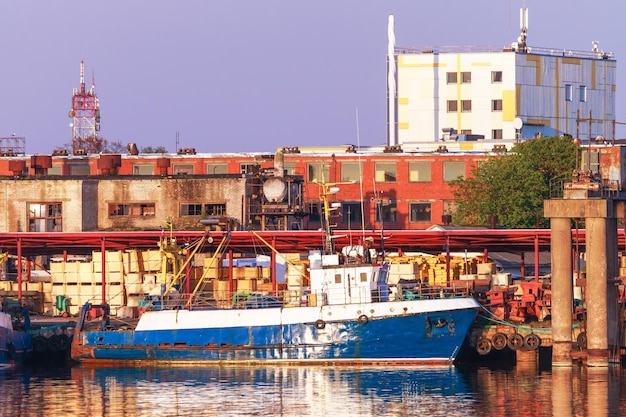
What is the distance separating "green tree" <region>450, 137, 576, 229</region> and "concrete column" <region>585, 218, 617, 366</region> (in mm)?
39639

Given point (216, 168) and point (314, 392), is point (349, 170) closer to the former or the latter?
point (216, 168)

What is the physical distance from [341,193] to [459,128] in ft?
98.1

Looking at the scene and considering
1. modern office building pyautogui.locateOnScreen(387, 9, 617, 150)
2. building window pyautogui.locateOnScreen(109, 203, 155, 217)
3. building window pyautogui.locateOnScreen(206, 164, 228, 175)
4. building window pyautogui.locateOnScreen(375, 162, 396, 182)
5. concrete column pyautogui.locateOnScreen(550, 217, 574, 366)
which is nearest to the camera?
concrete column pyautogui.locateOnScreen(550, 217, 574, 366)

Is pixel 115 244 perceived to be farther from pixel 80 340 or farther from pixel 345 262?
pixel 345 262

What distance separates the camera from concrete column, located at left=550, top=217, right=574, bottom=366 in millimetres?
61062

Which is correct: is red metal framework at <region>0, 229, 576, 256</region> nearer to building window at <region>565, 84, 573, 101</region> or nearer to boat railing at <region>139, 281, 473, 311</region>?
boat railing at <region>139, 281, 473, 311</region>

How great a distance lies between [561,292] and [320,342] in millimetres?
11272

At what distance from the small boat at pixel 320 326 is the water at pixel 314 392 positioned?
2.98 feet

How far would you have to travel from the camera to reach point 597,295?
198 feet

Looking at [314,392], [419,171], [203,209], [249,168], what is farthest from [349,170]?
[314,392]

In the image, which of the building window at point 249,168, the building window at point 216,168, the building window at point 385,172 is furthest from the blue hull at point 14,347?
the building window at point 385,172

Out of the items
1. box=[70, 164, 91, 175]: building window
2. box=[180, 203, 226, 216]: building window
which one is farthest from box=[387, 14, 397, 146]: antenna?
box=[180, 203, 226, 216]: building window

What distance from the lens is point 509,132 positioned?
135 metres

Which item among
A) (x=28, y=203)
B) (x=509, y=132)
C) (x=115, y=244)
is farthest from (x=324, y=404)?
(x=509, y=132)
